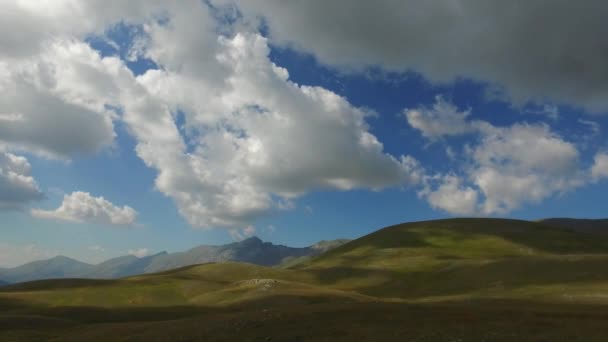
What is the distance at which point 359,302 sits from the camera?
54781mm

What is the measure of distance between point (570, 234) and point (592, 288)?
14331 cm

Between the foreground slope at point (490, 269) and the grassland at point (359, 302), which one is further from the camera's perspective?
the foreground slope at point (490, 269)

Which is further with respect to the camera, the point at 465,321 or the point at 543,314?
the point at 543,314

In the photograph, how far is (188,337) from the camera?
40.5 m

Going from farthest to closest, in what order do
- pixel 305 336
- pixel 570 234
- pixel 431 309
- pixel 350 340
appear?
pixel 570 234, pixel 431 309, pixel 305 336, pixel 350 340

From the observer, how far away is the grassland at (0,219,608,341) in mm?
35625

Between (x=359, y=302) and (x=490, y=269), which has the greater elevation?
(x=490, y=269)

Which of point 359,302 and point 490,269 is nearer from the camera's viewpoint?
point 359,302

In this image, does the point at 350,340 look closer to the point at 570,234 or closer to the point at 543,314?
the point at 543,314

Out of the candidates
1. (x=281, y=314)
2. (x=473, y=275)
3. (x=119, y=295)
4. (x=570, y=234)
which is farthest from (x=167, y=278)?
(x=570, y=234)

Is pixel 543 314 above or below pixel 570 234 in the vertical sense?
below

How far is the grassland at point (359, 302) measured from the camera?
35625 mm

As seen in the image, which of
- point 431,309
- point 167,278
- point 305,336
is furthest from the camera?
point 167,278

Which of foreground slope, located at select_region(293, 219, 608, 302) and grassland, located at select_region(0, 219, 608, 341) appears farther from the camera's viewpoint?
foreground slope, located at select_region(293, 219, 608, 302)
